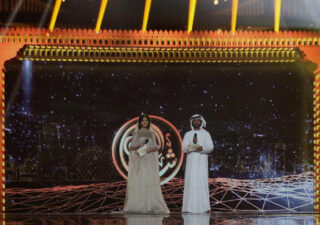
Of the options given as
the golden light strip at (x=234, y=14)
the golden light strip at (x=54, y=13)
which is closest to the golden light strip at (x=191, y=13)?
the golden light strip at (x=234, y=14)

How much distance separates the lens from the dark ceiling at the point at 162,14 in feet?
36.7

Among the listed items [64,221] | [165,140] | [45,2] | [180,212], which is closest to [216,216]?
[180,212]

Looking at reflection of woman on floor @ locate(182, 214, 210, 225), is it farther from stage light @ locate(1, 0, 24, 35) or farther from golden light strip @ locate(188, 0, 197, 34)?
stage light @ locate(1, 0, 24, 35)

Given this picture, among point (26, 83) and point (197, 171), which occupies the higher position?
point (26, 83)

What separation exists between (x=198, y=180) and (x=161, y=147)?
0.96m

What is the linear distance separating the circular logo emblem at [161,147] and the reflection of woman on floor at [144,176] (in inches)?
13.0

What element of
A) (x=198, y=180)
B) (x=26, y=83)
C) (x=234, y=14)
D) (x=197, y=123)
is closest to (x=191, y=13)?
(x=234, y=14)

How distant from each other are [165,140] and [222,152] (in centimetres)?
108

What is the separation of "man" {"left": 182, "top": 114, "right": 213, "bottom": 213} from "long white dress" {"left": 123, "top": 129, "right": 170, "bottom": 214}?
0.48 metres

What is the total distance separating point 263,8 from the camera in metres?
11.3

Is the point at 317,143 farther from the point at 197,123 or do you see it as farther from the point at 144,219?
the point at 144,219

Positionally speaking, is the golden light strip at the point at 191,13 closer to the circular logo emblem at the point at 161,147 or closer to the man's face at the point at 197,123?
the man's face at the point at 197,123

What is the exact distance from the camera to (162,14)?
442 inches

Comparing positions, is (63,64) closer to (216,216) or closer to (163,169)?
(163,169)
